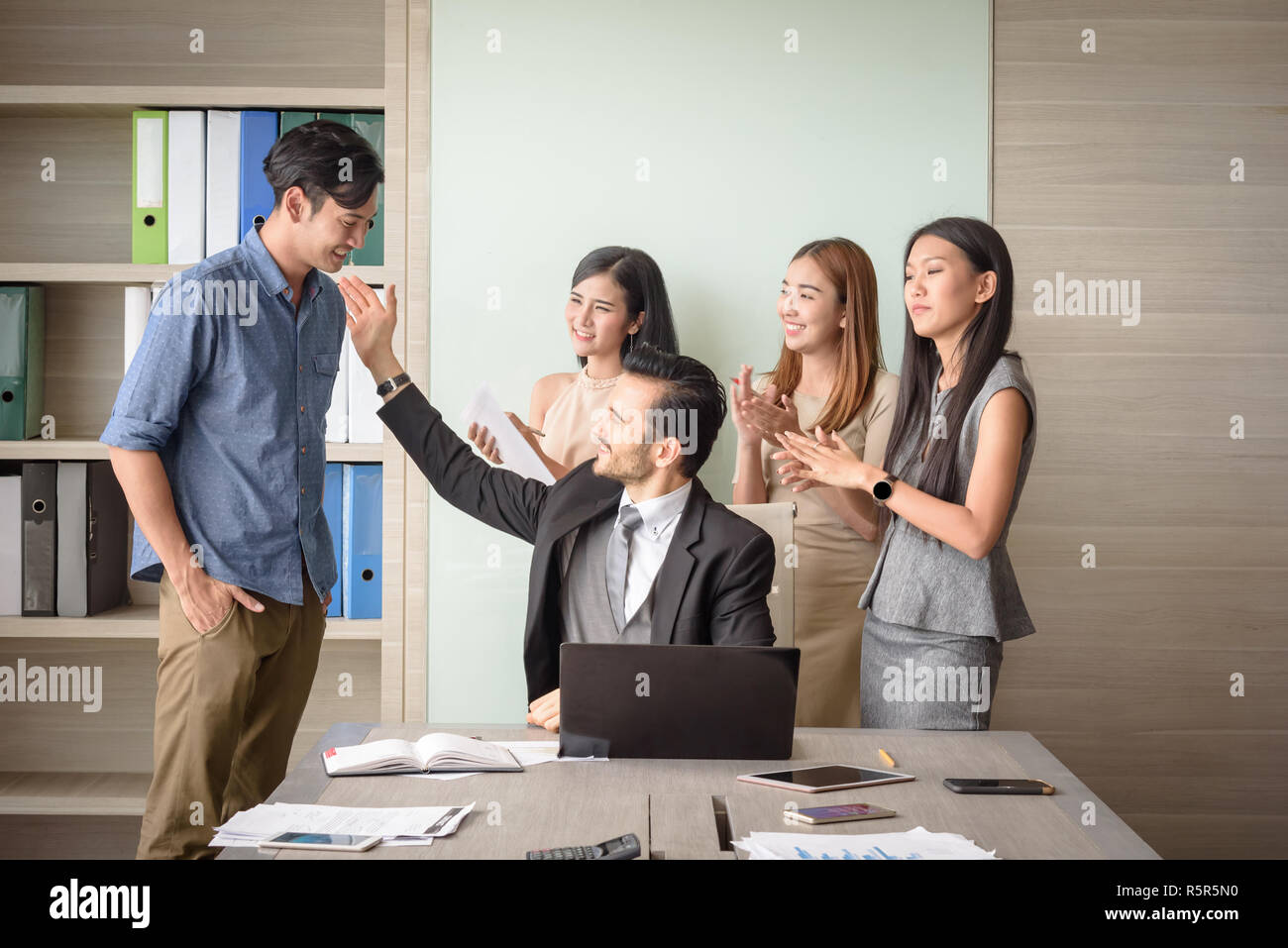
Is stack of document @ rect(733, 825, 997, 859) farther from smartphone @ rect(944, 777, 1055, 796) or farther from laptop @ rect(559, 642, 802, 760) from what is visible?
laptop @ rect(559, 642, 802, 760)

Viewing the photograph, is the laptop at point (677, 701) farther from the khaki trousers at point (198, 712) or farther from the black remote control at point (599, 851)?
the khaki trousers at point (198, 712)

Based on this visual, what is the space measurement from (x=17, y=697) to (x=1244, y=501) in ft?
10.8

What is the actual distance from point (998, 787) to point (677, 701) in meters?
0.46

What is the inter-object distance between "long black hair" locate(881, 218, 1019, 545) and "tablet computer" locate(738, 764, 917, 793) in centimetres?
71

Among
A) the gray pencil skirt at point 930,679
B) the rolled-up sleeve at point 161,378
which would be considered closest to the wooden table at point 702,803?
the gray pencil skirt at point 930,679

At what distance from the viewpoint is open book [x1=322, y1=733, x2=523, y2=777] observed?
1540 mm

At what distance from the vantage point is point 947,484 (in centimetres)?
209

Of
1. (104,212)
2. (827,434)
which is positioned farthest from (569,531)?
(104,212)

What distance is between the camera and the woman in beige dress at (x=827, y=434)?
258 cm

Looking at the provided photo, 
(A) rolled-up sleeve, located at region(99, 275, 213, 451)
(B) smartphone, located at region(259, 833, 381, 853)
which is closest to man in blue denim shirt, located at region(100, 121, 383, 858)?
(A) rolled-up sleeve, located at region(99, 275, 213, 451)

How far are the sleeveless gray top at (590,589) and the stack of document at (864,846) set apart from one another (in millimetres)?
859

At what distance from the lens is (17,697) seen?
2.94 metres
